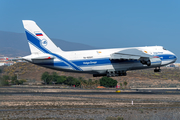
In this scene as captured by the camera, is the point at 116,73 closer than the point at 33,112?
No

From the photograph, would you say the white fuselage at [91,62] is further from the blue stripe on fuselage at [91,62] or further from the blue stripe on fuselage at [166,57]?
the blue stripe on fuselage at [166,57]

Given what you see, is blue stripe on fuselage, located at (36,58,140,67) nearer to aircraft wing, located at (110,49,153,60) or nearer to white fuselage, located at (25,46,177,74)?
white fuselage, located at (25,46,177,74)

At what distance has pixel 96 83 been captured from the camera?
7362cm

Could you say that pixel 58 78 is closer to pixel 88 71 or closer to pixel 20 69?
pixel 20 69

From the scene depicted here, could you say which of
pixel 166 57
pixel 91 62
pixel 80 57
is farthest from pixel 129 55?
pixel 166 57

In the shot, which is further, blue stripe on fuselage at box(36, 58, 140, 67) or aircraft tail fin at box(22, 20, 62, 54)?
aircraft tail fin at box(22, 20, 62, 54)

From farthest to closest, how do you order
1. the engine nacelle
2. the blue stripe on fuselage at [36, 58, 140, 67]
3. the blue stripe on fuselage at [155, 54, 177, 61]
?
the blue stripe on fuselage at [155, 54, 177, 61] → the engine nacelle → the blue stripe on fuselage at [36, 58, 140, 67]

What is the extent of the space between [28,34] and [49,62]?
16.6ft

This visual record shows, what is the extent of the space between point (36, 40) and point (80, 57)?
6.66 m

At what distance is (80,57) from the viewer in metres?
36.1

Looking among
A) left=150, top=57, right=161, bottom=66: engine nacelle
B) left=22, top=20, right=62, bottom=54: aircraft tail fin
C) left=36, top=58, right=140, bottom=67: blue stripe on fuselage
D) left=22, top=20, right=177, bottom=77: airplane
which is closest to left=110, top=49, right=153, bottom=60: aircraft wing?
left=22, top=20, right=177, bottom=77: airplane

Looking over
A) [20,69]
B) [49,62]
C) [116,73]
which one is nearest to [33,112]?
[49,62]

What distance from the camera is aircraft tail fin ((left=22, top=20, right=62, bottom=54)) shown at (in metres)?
36.2

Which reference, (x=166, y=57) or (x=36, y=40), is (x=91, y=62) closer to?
(x=36, y=40)
